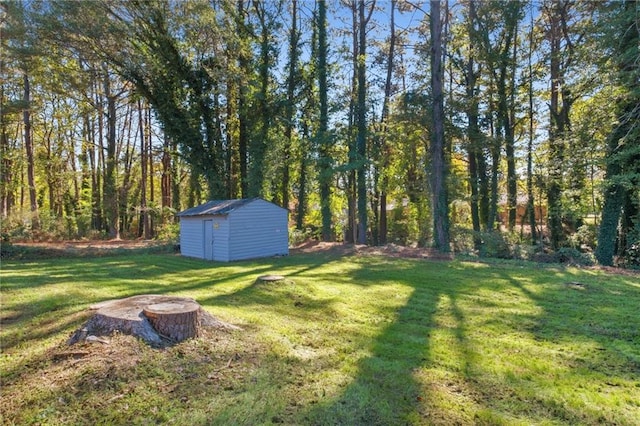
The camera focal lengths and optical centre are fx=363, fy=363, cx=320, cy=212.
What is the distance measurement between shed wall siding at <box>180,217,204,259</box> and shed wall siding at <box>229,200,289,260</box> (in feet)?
5.10

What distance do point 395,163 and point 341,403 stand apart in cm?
1825

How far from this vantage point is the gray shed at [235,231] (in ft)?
38.8

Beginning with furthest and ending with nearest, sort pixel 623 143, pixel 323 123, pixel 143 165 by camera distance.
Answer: pixel 143 165 < pixel 323 123 < pixel 623 143

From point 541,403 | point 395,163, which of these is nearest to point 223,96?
point 395,163

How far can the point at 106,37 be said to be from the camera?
14.1 metres

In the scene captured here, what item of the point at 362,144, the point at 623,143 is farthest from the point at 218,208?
the point at 623,143

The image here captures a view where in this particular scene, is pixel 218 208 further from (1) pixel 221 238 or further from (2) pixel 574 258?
(2) pixel 574 258

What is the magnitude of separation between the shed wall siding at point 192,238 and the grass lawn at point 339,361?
20.9ft

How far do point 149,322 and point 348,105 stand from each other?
15131 millimetres

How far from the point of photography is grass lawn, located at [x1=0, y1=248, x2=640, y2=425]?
2.46m

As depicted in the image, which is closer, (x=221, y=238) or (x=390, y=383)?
(x=390, y=383)

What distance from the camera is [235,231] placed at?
11.9m

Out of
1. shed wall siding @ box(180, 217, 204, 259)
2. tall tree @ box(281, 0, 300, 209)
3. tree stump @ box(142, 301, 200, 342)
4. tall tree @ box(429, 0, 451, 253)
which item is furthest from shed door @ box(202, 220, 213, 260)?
tree stump @ box(142, 301, 200, 342)

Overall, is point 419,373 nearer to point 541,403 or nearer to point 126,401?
point 541,403
